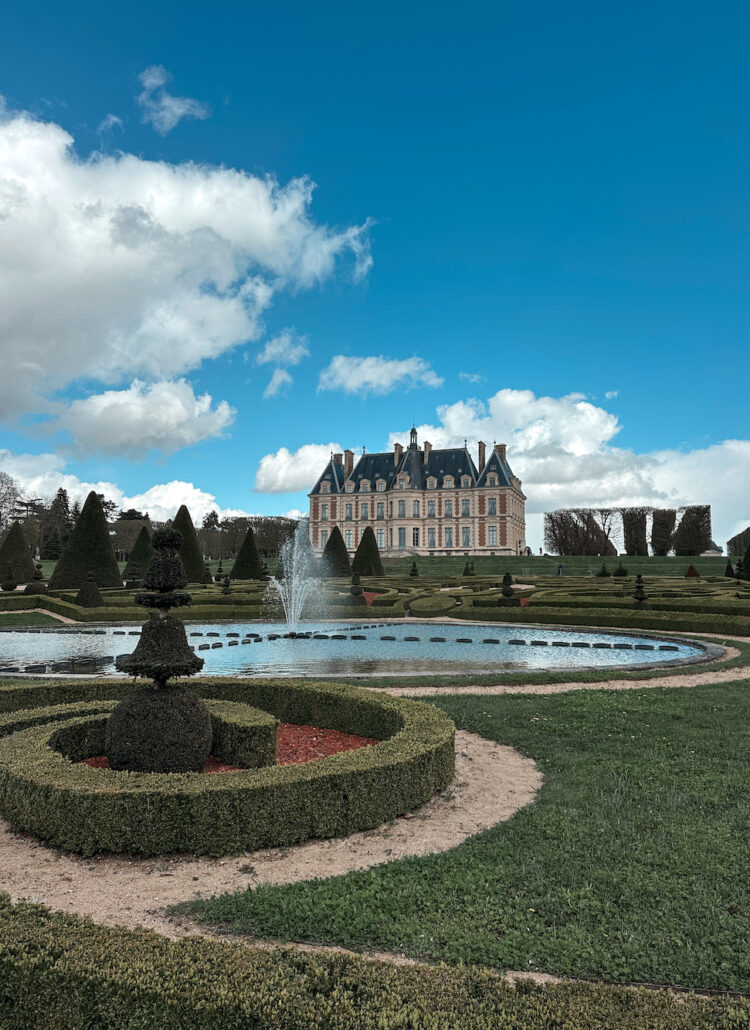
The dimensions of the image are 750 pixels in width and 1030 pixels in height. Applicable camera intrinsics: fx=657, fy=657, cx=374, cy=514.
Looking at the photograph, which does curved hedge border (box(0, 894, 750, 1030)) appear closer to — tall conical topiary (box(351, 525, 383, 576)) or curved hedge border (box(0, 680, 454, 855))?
curved hedge border (box(0, 680, 454, 855))

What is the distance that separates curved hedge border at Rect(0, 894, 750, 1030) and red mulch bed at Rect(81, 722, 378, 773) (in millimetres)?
3489

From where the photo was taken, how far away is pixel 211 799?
456cm

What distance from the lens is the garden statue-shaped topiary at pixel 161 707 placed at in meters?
5.58

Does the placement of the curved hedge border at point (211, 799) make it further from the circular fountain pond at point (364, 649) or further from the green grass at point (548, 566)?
the green grass at point (548, 566)

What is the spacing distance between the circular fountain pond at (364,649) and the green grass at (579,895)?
5848 mm

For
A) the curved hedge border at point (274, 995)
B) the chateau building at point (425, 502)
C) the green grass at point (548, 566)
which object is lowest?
the curved hedge border at point (274, 995)

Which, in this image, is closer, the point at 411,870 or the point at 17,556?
the point at 411,870

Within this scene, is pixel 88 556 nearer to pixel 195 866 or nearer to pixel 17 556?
pixel 17 556

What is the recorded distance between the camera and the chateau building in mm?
64938

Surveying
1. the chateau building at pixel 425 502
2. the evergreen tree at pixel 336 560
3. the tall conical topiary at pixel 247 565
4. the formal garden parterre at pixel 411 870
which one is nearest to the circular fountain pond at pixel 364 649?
the formal garden parterre at pixel 411 870

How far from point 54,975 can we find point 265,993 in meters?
0.89

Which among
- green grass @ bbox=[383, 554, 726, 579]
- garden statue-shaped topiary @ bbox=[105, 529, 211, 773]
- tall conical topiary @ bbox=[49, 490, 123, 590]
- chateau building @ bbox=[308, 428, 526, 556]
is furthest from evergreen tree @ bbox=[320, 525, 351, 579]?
garden statue-shaped topiary @ bbox=[105, 529, 211, 773]

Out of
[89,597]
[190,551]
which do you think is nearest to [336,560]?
[190,551]

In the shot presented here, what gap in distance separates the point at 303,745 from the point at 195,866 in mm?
2954
